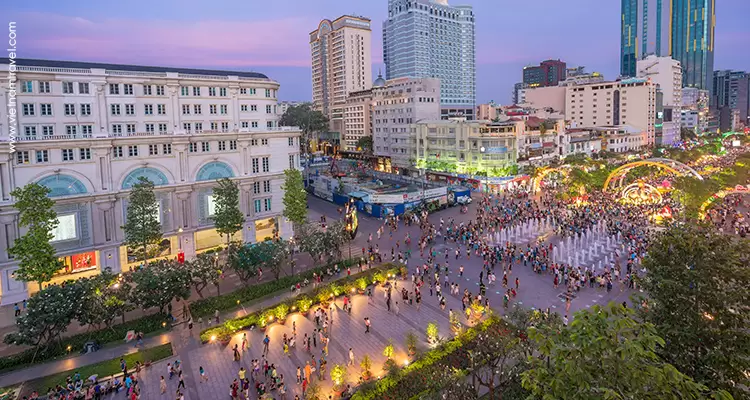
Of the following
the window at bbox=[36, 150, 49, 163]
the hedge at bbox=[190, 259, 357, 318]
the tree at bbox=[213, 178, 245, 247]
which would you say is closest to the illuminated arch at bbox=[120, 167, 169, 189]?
the tree at bbox=[213, 178, 245, 247]

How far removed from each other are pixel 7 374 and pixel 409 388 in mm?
21243

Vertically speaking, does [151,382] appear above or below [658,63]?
below

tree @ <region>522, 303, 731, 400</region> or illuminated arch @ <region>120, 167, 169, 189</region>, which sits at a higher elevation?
illuminated arch @ <region>120, 167, 169, 189</region>

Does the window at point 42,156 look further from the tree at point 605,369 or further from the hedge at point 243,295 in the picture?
the tree at point 605,369

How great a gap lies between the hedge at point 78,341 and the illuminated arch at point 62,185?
47.1 feet

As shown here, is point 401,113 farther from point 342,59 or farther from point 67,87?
point 67,87

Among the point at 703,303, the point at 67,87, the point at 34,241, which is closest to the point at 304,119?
the point at 67,87

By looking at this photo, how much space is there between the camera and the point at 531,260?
38750 millimetres

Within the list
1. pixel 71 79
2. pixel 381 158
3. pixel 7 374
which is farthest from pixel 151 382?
pixel 381 158

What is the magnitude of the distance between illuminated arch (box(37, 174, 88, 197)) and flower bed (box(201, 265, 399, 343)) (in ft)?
62.5

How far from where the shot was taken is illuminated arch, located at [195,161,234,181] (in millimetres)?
42938

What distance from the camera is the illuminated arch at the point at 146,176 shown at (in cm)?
3906

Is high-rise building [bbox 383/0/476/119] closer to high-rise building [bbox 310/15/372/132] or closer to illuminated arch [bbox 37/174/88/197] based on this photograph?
high-rise building [bbox 310/15/372/132]

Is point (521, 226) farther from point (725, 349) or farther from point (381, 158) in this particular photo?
point (381, 158)
